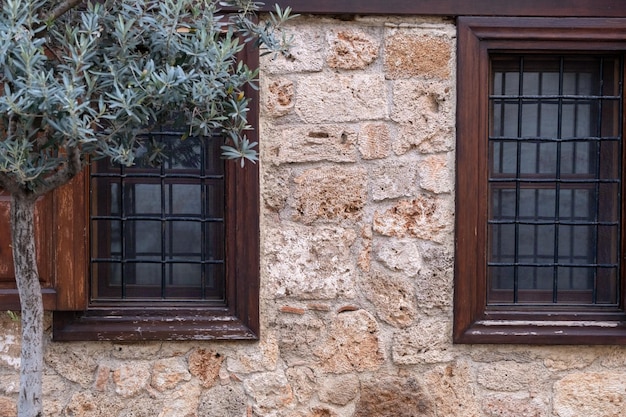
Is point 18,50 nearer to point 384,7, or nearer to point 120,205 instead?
point 120,205

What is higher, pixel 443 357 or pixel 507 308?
pixel 507 308

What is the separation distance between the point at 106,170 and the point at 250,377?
1.19 metres

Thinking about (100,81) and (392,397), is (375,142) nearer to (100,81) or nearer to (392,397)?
(392,397)

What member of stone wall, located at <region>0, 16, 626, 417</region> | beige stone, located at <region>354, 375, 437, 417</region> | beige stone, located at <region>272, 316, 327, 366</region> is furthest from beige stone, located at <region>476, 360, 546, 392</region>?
beige stone, located at <region>272, 316, 327, 366</region>

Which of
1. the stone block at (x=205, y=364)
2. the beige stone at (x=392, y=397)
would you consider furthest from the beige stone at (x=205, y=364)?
the beige stone at (x=392, y=397)

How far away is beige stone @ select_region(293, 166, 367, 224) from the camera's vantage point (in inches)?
136

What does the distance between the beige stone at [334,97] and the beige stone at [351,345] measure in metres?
0.92

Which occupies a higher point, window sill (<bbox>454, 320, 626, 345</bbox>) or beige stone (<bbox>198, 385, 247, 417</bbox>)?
window sill (<bbox>454, 320, 626, 345</bbox>)

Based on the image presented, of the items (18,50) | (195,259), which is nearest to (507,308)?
(195,259)

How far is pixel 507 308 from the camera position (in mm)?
3602

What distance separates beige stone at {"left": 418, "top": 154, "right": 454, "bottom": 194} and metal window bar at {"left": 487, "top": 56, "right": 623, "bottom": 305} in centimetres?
26

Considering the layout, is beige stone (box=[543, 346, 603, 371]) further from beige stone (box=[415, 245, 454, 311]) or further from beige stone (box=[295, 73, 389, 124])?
beige stone (box=[295, 73, 389, 124])

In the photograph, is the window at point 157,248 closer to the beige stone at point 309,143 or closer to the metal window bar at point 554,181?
the beige stone at point 309,143

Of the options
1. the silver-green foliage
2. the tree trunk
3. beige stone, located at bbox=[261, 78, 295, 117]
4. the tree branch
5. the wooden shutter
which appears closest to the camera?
the silver-green foliage
